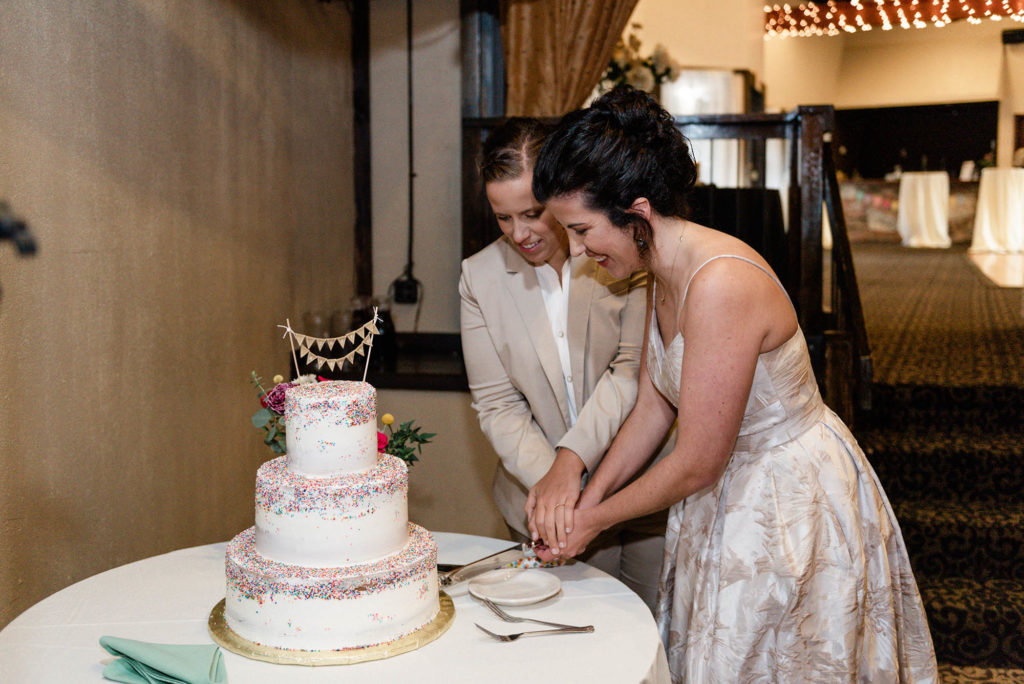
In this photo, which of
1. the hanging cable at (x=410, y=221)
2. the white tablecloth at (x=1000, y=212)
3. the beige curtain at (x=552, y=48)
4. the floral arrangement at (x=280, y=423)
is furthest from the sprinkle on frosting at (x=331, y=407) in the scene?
the white tablecloth at (x=1000, y=212)

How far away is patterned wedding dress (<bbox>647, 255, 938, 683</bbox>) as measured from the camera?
1753 mm

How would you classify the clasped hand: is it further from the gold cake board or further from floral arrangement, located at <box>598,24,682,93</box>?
floral arrangement, located at <box>598,24,682,93</box>

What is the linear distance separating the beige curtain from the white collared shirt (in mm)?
2166

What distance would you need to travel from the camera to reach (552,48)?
14.1 feet

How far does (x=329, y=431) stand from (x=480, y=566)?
0.53 metres

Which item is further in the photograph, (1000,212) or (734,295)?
(1000,212)

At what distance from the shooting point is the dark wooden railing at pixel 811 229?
11.1 feet

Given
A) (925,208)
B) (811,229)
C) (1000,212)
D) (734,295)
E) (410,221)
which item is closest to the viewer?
(734,295)

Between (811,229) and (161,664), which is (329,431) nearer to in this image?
(161,664)

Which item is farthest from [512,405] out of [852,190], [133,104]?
[852,190]

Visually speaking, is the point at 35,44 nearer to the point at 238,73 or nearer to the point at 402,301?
the point at 238,73

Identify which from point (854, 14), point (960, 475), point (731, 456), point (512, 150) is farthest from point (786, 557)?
point (854, 14)

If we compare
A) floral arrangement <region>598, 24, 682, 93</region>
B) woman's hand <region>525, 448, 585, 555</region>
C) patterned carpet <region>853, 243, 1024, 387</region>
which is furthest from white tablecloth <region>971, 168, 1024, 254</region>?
woman's hand <region>525, 448, 585, 555</region>

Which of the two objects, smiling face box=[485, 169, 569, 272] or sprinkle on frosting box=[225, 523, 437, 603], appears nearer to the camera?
sprinkle on frosting box=[225, 523, 437, 603]
